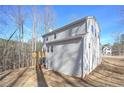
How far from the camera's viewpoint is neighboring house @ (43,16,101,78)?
346cm

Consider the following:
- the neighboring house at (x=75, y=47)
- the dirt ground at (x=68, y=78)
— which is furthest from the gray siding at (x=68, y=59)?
the dirt ground at (x=68, y=78)

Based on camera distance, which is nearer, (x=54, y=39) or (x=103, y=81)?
(x=103, y=81)

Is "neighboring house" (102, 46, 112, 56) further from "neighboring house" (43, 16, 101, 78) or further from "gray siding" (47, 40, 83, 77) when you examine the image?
"gray siding" (47, 40, 83, 77)

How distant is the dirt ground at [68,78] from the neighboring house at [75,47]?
5.2 inches

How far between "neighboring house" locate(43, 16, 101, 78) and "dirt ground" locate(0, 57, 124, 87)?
0.13 m

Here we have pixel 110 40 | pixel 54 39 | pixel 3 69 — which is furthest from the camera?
pixel 54 39

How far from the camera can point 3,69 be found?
356cm

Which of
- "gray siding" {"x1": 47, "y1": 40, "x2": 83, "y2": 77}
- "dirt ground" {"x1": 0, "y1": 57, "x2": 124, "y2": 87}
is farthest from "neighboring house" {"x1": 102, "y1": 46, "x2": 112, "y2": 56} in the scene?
"gray siding" {"x1": 47, "y1": 40, "x2": 83, "y2": 77}

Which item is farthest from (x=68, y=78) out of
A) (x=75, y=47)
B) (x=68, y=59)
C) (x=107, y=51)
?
(x=107, y=51)

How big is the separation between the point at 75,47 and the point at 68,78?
67 centimetres
